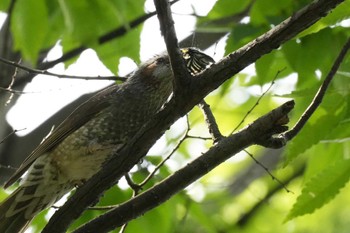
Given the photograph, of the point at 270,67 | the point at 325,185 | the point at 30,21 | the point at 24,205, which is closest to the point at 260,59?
the point at 270,67

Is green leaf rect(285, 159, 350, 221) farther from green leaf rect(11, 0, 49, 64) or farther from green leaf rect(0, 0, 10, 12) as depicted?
green leaf rect(0, 0, 10, 12)

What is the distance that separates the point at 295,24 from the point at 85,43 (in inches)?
30.4

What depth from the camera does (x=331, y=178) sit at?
10.2ft

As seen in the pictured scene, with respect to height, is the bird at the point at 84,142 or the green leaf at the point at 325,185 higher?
the bird at the point at 84,142

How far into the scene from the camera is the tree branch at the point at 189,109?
8.73ft

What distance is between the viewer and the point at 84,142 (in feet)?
12.6

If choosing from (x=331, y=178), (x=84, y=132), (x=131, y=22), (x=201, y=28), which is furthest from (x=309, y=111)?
(x=84, y=132)

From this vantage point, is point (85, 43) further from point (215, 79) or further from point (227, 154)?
point (227, 154)

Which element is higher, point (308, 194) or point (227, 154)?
point (227, 154)

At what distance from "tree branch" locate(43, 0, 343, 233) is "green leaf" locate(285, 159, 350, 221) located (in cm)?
30

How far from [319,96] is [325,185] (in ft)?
1.37

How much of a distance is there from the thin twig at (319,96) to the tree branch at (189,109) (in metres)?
0.09

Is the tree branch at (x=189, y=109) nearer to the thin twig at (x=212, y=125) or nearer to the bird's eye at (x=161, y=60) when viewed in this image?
the thin twig at (x=212, y=125)

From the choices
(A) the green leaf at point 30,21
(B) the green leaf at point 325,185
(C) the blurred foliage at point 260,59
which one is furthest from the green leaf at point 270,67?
(A) the green leaf at point 30,21
